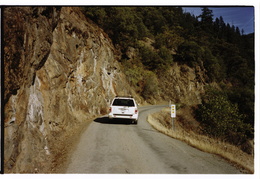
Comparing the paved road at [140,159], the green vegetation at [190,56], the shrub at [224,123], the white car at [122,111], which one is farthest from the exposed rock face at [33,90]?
the green vegetation at [190,56]

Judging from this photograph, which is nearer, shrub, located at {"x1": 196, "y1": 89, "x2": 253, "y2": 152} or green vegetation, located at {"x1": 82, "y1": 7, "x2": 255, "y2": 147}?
shrub, located at {"x1": 196, "y1": 89, "x2": 253, "y2": 152}

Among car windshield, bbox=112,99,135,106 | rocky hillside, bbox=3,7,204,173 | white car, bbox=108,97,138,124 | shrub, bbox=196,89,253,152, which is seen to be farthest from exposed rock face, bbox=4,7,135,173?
shrub, bbox=196,89,253,152

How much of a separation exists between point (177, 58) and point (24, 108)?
57.4 meters

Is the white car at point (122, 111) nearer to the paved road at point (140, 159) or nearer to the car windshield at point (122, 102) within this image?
the car windshield at point (122, 102)

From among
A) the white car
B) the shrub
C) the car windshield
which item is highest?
the car windshield

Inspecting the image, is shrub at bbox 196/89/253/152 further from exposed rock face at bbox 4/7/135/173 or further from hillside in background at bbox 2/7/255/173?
exposed rock face at bbox 4/7/135/173

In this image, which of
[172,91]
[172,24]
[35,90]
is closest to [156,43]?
[172,91]

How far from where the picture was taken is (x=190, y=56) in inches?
2298

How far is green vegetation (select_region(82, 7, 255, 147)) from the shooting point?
22375 mm

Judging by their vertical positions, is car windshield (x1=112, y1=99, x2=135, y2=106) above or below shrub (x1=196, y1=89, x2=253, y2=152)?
above

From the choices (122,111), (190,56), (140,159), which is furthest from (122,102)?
(190,56)

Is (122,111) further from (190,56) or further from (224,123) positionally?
(190,56)

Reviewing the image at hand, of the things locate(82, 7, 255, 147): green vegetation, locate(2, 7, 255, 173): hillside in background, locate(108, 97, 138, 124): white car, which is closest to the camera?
locate(2, 7, 255, 173): hillside in background

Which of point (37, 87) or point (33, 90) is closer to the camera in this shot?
point (33, 90)
